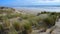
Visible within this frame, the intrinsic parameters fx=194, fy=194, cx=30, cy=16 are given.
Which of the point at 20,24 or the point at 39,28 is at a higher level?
the point at 20,24

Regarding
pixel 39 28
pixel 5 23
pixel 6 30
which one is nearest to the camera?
pixel 6 30

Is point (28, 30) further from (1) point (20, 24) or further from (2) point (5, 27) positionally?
(2) point (5, 27)

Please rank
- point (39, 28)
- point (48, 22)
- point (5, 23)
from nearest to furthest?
point (5, 23)
point (39, 28)
point (48, 22)

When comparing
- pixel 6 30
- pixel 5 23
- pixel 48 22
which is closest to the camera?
pixel 6 30

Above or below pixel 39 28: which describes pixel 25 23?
above

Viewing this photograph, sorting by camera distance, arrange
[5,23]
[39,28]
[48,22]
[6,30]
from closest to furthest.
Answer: [6,30] < [5,23] < [39,28] < [48,22]

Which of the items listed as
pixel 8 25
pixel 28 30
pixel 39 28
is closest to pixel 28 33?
pixel 28 30

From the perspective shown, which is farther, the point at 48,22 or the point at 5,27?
the point at 48,22

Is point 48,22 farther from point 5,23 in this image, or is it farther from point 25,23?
point 5,23

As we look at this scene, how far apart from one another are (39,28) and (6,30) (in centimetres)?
292

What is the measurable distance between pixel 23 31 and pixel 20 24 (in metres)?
0.48

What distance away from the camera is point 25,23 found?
1109 centimetres

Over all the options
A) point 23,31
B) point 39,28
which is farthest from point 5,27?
point 39,28

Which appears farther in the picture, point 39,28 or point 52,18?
point 52,18
